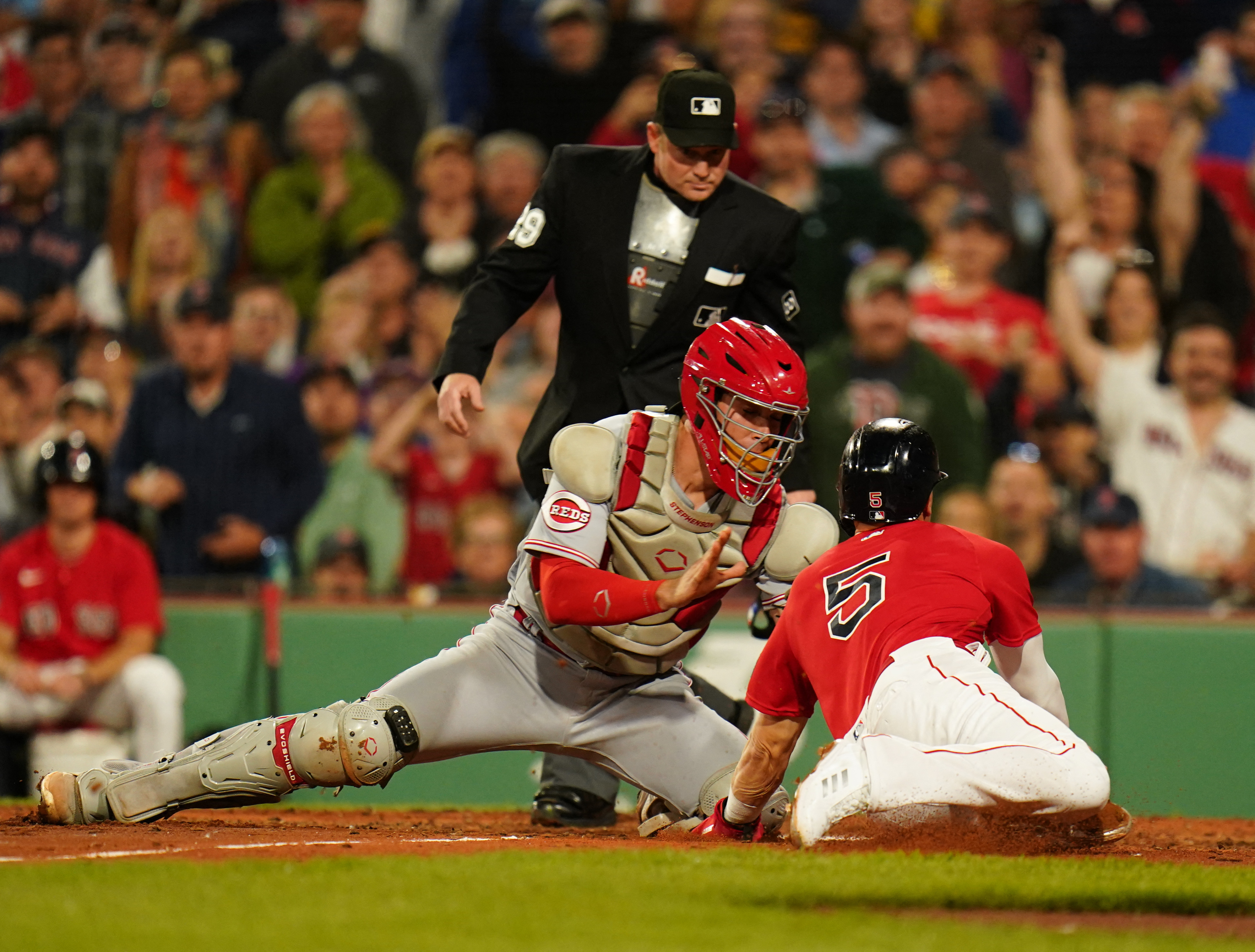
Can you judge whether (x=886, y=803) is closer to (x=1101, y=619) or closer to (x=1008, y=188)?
(x=1101, y=619)

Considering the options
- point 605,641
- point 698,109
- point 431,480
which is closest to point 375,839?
point 605,641

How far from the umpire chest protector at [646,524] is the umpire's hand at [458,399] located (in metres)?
0.48

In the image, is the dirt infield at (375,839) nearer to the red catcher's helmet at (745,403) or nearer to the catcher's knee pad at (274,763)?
the catcher's knee pad at (274,763)

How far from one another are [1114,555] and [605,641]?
4.50 metres

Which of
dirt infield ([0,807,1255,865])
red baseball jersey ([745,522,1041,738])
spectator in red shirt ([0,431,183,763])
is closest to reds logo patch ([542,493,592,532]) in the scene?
red baseball jersey ([745,522,1041,738])

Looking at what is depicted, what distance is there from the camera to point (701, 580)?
14.1ft

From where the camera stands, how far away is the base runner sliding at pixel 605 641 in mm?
4742

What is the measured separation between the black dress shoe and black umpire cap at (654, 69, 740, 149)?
7.99 feet

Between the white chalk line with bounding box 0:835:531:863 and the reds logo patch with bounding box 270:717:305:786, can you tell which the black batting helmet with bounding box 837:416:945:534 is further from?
the reds logo patch with bounding box 270:717:305:786

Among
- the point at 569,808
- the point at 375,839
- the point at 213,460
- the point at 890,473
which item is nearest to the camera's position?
the point at 890,473

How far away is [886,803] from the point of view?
4180mm

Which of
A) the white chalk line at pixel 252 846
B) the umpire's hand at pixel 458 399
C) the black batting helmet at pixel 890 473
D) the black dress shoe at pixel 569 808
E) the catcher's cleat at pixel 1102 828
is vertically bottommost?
the black dress shoe at pixel 569 808

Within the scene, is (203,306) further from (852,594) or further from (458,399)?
(852,594)

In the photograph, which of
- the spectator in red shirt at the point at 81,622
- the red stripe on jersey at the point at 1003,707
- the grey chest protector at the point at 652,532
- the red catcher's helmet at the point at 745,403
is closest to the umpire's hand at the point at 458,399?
the grey chest protector at the point at 652,532
